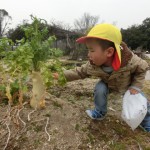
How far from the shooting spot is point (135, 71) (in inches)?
100

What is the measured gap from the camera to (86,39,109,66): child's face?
2.30 meters

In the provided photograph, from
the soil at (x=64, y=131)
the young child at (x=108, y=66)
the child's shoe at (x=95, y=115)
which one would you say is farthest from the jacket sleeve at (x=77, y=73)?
the child's shoe at (x=95, y=115)

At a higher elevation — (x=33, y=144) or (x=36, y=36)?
(x=36, y=36)

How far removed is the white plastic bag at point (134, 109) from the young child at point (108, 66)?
7 cm

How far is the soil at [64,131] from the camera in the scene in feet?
6.69

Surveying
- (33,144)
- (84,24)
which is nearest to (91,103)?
(33,144)

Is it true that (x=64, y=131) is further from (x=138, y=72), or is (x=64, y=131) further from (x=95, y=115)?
(x=138, y=72)

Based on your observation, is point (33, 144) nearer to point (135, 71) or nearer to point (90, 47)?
point (90, 47)

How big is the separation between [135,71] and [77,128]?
739 millimetres

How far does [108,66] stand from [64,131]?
690mm

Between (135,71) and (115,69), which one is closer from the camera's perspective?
(115,69)

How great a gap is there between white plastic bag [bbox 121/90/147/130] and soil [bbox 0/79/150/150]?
3.5 inches

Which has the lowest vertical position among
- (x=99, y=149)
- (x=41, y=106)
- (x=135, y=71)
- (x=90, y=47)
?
(x=99, y=149)

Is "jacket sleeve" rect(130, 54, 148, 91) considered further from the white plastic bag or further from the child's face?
the child's face
